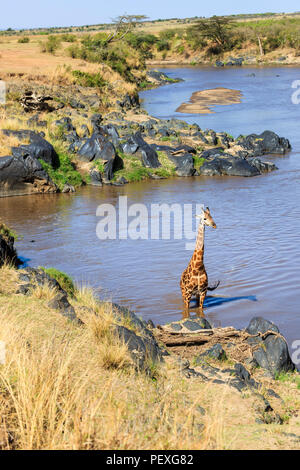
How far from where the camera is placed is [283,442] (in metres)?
4.75

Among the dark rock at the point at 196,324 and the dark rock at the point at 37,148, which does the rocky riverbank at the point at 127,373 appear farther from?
the dark rock at the point at 37,148

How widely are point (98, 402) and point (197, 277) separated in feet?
17.3

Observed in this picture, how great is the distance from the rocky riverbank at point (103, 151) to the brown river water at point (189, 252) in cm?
63

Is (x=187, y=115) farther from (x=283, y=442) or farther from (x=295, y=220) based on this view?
(x=283, y=442)

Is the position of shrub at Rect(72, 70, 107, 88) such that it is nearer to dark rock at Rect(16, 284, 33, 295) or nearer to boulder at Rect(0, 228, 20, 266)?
boulder at Rect(0, 228, 20, 266)

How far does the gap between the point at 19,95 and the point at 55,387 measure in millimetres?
21779

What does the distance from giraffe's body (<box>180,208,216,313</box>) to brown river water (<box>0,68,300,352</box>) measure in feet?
0.91

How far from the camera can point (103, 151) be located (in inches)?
783

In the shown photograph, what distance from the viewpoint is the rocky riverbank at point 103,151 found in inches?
718

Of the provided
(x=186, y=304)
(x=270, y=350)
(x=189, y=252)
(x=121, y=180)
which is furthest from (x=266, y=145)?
(x=270, y=350)

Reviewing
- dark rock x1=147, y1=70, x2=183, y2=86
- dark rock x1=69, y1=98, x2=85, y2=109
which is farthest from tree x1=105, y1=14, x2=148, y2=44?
dark rock x1=69, y1=98, x2=85, y2=109

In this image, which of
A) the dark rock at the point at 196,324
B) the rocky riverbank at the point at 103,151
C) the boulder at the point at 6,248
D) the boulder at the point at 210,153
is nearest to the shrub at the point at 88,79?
the rocky riverbank at the point at 103,151

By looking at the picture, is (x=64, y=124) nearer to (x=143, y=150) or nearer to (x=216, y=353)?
(x=143, y=150)
